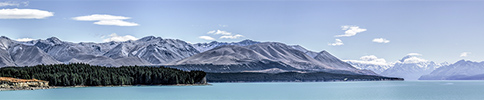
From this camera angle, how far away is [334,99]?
131m

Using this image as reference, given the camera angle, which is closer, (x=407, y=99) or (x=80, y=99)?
(x=80, y=99)

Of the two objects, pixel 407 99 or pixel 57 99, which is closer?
pixel 57 99

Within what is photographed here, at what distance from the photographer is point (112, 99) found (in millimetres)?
125625

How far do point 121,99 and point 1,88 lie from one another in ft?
204

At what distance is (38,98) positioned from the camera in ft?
417

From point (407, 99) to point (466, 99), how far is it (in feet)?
43.4

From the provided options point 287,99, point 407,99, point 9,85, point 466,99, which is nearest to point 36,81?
point 9,85

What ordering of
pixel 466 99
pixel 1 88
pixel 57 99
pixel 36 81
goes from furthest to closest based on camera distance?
pixel 36 81, pixel 1 88, pixel 466 99, pixel 57 99

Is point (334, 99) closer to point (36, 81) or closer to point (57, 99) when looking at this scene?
point (57, 99)

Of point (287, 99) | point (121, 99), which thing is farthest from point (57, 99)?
point (287, 99)

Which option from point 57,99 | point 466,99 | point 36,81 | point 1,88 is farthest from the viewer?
point 36,81

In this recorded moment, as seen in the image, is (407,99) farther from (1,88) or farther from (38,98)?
(1,88)

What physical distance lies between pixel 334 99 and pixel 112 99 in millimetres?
49949

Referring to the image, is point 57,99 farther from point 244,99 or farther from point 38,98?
point 244,99
